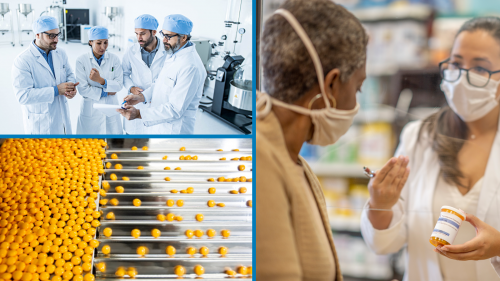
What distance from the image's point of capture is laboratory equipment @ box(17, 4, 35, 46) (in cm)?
121

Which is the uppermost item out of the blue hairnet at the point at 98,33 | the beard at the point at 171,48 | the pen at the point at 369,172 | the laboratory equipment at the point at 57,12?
the laboratory equipment at the point at 57,12

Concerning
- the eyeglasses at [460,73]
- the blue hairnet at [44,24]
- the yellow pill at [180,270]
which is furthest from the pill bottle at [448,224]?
the blue hairnet at [44,24]

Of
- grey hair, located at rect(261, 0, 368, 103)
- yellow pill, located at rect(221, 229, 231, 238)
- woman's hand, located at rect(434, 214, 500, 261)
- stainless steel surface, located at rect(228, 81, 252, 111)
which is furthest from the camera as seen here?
yellow pill, located at rect(221, 229, 231, 238)

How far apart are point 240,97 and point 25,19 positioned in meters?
0.88

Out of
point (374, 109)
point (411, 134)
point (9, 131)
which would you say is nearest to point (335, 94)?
point (374, 109)

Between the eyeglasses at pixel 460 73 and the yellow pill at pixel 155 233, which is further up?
the eyeglasses at pixel 460 73

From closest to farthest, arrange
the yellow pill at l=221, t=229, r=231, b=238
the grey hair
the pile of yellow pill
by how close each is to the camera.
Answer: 1. the grey hair
2. the pile of yellow pill
3. the yellow pill at l=221, t=229, r=231, b=238

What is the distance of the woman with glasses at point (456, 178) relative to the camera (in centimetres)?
101

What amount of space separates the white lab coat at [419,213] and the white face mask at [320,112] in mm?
210

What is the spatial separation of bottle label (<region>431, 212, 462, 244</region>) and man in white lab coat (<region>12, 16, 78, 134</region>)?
4.60ft

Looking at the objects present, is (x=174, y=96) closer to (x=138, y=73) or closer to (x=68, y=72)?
(x=138, y=73)

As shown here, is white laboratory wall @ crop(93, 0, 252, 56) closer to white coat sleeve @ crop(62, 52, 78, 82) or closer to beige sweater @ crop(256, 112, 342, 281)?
white coat sleeve @ crop(62, 52, 78, 82)

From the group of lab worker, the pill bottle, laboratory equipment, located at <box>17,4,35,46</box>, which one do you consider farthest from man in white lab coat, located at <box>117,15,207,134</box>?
the pill bottle

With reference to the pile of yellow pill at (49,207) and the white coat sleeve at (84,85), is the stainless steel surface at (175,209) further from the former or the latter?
the white coat sleeve at (84,85)
